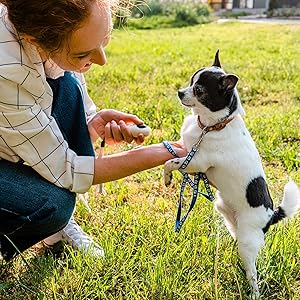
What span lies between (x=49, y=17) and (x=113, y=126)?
1.62 feet

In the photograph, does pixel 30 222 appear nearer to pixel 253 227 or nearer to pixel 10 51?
pixel 10 51

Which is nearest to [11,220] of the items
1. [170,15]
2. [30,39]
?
[30,39]

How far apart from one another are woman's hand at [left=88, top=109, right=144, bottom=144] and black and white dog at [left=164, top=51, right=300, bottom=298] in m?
0.18

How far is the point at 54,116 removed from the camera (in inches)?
79.3

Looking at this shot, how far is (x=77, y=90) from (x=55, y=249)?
2.03ft

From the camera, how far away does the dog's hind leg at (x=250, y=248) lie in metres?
1.86

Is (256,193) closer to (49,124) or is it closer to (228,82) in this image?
(228,82)

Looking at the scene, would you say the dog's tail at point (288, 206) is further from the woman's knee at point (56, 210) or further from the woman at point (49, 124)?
the woman's knee at point (56, 210)

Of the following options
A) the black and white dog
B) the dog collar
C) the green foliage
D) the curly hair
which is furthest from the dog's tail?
the green foliage

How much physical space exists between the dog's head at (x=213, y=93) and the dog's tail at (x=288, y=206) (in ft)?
1.10

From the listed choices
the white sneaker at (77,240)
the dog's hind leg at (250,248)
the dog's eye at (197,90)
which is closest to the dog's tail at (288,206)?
the dog's hind leg at (250,248)

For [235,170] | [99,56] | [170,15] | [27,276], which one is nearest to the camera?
[99,56]

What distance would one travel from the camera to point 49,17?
5.37 ft

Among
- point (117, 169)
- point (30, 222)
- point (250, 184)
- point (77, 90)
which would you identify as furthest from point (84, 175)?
point (250, 184)
